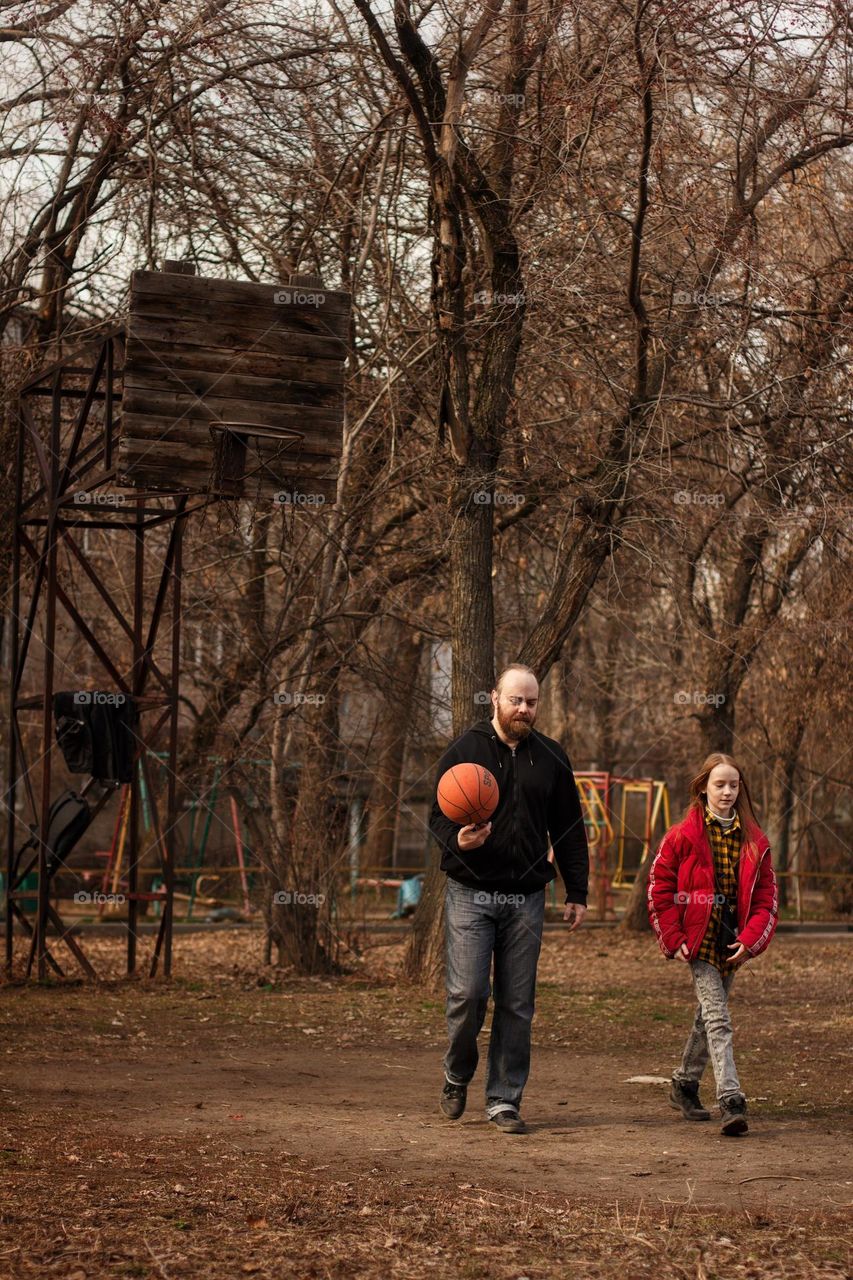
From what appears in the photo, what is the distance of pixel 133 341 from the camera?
12.4 meters

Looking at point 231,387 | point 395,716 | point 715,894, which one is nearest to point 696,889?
point 715,894

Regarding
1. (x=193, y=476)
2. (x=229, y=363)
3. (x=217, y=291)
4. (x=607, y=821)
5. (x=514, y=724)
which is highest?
(x=217, y=291)

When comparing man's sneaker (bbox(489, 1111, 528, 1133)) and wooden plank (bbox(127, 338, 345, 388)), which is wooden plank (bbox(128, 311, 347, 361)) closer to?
wooden plank (bbox(127, 338, 345, 388))

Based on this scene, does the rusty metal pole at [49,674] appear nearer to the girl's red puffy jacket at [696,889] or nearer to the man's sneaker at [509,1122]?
the man's sneaker at [509,1122]

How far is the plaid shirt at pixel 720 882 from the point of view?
749cm

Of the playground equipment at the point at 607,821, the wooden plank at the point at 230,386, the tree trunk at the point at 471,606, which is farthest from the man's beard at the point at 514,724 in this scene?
the playground equipment at the point at 607,821

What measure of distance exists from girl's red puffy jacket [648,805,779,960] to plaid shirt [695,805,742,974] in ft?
0.10

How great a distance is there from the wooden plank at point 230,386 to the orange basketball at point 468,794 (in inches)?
244

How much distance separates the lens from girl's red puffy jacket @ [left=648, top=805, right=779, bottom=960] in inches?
293

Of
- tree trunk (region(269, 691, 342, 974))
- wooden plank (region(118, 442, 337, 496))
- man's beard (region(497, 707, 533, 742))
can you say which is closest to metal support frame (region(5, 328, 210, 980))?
wooden plank (region(118, 442, 337, 496))

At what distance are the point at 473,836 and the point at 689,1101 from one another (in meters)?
1.82

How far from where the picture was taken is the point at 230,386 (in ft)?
41.7

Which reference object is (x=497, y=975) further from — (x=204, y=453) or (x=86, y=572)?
(x=86, y=572)

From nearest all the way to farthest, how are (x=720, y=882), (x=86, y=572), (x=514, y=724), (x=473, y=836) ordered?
(x=473, y=836) → (x=514, y=724) → (x=720, y=882) → (x=86, y=572)
